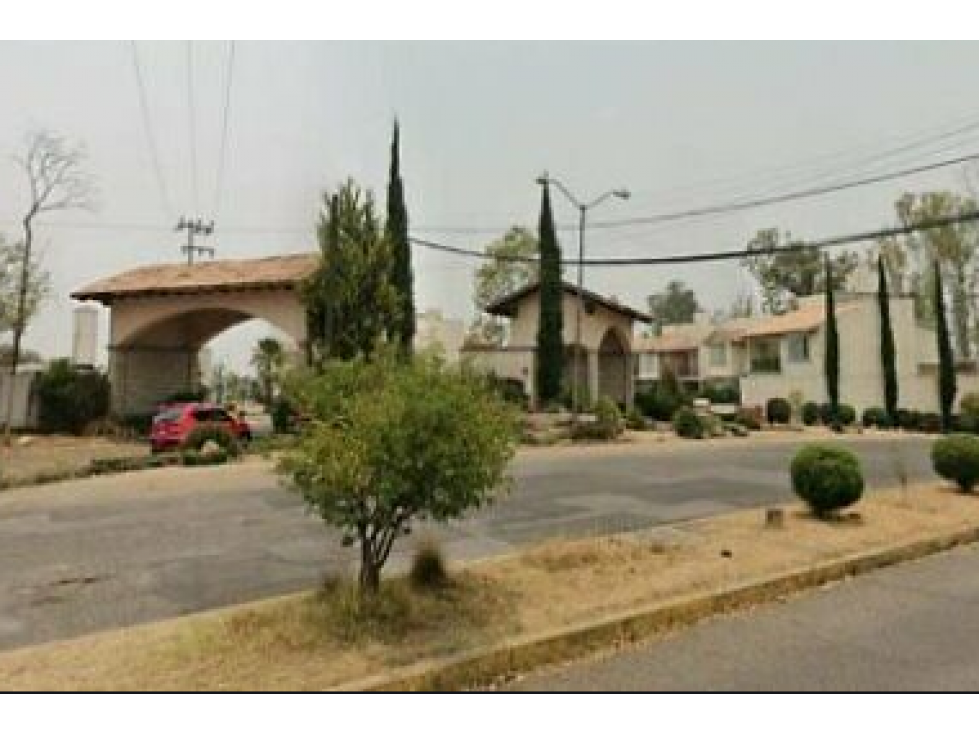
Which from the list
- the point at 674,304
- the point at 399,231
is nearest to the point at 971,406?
the point at 399,231

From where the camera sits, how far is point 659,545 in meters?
9.94

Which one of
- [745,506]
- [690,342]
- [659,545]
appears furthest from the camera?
[690,342]

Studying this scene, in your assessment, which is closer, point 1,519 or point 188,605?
point 188,605

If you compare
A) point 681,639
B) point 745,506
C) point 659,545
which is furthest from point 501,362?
point 681,639

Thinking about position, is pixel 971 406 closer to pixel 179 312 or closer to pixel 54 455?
pixel 179 312

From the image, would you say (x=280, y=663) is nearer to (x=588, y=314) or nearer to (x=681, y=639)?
(x=681, y=639)

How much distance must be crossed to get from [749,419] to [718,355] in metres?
28.6

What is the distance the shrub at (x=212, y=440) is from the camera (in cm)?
2291

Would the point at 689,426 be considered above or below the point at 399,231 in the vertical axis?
below

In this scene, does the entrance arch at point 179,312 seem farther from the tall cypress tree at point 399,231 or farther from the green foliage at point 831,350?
the green foliage at point 831,350

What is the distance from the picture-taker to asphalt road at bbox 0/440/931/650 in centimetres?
838

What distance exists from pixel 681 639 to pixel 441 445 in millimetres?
2458

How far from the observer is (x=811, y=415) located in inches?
1676

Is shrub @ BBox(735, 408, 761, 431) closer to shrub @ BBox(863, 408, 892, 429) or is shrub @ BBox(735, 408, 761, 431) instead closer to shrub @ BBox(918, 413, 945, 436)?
shrub @ BBox(863, 408, 892, 429)
